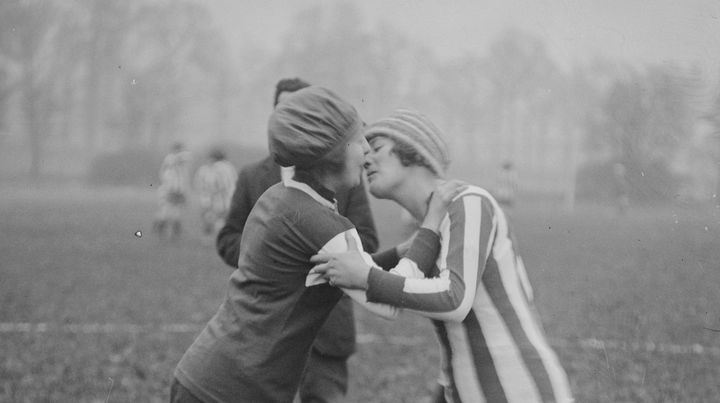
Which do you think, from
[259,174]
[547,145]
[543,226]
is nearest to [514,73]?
[543,226]

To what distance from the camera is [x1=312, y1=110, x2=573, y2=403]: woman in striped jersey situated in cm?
215

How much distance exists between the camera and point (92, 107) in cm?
3531

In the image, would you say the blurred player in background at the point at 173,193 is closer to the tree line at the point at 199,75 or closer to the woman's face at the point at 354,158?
the tree line at the point at 199,75

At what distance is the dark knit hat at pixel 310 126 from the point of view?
2.10 meters

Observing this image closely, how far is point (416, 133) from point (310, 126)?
0.37 meters

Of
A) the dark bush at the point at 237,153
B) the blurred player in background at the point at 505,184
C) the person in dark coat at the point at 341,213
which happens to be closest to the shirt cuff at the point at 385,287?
the person in dark coat at the point at 341,213

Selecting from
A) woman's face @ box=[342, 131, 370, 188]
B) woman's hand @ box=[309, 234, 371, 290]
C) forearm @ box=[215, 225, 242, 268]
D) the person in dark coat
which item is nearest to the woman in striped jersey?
woman's hand @ box=[309, 234, 371, 290]

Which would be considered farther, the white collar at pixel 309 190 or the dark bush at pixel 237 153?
the dark bush at pixel 237 153

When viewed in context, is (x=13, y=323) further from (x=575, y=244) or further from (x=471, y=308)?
(x=575, y=244)

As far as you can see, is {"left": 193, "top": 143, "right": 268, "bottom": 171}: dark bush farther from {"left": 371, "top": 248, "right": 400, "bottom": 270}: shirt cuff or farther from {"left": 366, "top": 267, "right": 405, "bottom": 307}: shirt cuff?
{"left": 366, "top": 267, "right": 405, "bottom": 307}: shirt cuff

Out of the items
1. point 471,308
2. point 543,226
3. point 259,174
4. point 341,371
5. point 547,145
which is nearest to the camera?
point 471,308

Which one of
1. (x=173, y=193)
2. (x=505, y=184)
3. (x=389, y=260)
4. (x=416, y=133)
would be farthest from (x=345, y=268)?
(x=505, y=184)

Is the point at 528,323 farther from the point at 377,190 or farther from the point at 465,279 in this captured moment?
the point at 377,190

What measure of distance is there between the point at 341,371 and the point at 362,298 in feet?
4.73
